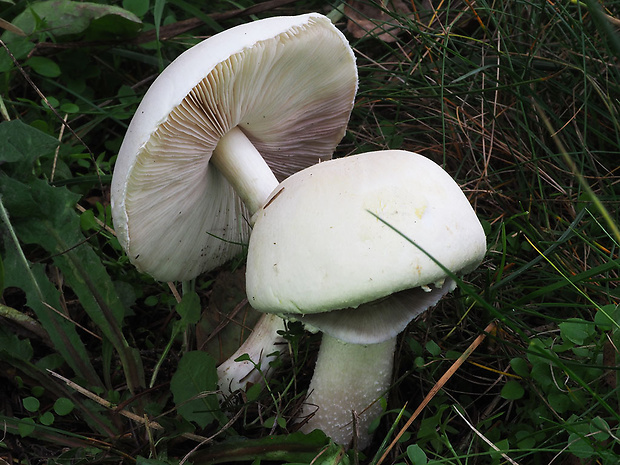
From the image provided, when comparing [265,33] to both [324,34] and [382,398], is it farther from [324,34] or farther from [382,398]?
[382,398]

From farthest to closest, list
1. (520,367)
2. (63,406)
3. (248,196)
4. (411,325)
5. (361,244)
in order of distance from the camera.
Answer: (411,325), (248,196), (63,406), (520,367), (361,244)

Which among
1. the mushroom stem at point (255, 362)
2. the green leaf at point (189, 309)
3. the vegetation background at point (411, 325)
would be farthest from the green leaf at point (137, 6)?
the mushroom stem at point (255, 362)

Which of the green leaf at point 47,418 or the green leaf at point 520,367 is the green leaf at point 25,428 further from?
the green leaf at point 520,367

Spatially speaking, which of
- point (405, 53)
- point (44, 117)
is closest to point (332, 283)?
point (405, 53)

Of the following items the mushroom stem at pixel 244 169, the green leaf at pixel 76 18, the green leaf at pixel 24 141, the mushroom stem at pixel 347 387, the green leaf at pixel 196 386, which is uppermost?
the green leaf at pixel 76 18

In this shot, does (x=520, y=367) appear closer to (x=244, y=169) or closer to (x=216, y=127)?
(x=244, y=169)

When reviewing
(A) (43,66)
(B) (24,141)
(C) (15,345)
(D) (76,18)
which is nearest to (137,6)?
(D) (76,18)
